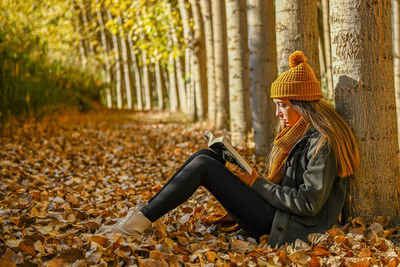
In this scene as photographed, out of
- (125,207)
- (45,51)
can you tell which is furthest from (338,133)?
(45,51)

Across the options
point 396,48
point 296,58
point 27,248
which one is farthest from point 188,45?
point 27,248

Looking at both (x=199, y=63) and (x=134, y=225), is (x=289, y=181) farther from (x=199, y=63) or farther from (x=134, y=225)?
(x=199, y=63)

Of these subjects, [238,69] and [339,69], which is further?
[238,69]

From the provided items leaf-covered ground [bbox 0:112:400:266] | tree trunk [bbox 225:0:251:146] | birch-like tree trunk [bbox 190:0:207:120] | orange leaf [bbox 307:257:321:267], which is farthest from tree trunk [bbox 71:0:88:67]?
orange leaf [bbox 307:257:321:267]

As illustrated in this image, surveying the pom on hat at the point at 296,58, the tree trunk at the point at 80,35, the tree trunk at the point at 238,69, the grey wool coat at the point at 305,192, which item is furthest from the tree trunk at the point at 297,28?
the tree trunk at the point at 80,35

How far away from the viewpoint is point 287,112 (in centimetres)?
325

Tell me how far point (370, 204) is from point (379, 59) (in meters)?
1.07

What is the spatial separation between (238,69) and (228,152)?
484cm

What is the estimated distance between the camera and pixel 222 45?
9508mm

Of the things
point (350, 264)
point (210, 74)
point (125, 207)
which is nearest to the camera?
point (350, 264)

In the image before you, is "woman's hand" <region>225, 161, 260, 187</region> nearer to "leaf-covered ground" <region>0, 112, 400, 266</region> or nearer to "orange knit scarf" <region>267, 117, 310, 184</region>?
"orange knit scarf" <region>267, 117, 310, 184</region>

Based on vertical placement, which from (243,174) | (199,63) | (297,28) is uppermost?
(199,63)

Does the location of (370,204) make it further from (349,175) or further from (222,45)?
(222,45)

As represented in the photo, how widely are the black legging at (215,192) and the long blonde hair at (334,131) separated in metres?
0.56
